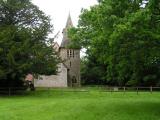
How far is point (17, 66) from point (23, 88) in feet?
23.6

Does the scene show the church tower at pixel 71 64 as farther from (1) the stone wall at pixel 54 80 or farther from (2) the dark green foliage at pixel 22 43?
(2) the dark green foliage at pixel 22 43

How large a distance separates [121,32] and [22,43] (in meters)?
26.4

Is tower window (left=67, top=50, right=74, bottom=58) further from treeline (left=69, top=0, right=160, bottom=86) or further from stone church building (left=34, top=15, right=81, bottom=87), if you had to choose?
treeline (left=69, top=0, right=160, bottom=86)

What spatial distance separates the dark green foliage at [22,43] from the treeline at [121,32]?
16041mm

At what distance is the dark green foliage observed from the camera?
4684 centimetres

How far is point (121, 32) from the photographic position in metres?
24.0

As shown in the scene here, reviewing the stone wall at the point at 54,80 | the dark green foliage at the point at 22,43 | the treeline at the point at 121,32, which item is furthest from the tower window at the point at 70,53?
the treeline at the point at 121,32

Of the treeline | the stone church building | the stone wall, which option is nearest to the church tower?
the stone church building

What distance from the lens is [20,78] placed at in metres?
50.1

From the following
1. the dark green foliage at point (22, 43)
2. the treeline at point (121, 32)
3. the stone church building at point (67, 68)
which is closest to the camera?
the treeline at point (121, 32)

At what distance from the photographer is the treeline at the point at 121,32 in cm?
2405

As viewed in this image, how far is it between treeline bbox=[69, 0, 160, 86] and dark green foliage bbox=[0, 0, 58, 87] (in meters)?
16.0

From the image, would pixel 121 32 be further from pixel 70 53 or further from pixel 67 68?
pixel 70 53

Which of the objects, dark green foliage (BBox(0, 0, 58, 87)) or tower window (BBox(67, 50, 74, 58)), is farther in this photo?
→ tower window (BBox(67, 50, 74, 58))
